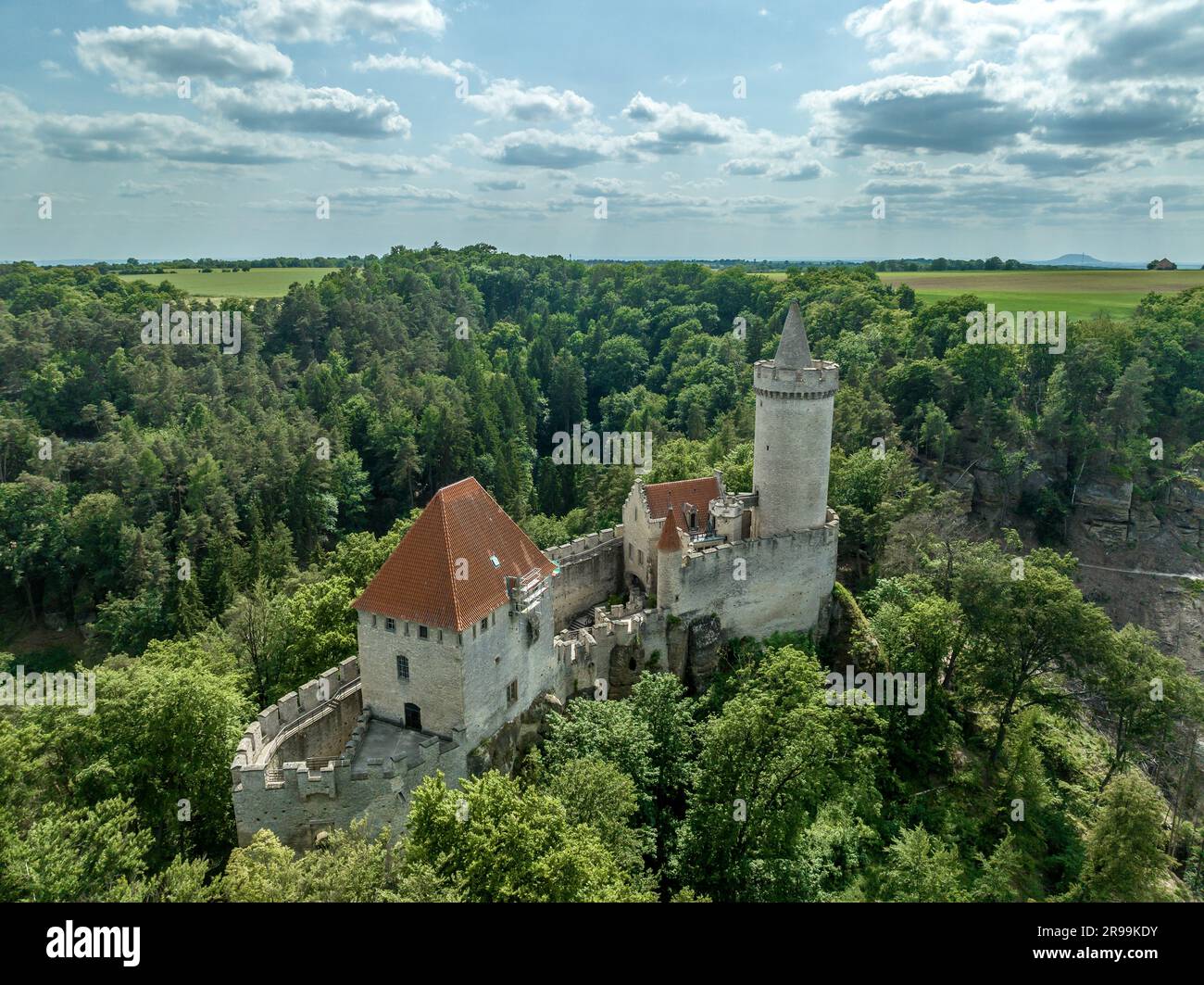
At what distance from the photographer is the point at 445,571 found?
26.2m

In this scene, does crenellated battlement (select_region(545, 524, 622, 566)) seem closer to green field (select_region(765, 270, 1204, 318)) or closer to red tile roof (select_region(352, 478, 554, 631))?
red tile roof (select_region(352, 478, 554, 631))

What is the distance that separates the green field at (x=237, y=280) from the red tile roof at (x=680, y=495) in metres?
89.7

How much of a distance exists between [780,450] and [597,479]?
3088cm

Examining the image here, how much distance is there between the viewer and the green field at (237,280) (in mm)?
115325

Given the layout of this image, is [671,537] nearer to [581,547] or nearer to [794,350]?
[581,547]

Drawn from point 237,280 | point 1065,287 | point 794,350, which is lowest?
point 794,350

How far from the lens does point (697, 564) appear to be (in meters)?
34.8

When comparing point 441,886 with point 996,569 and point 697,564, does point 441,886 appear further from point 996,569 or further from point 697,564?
point 996,569

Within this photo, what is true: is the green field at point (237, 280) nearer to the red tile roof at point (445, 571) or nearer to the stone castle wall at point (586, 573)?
the stone castle wall at point (586, 573)

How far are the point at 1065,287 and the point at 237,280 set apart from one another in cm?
11730

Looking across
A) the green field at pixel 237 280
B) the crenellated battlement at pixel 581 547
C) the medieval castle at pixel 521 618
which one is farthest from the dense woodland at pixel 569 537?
the green field at pixel 237 280

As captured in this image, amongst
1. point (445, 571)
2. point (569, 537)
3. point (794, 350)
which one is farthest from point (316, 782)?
point (569, 537)

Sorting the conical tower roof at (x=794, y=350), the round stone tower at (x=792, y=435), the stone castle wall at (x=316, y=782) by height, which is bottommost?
the stone castle wall at (x=316, y=782)

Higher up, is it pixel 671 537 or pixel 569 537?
pixel 671 537
